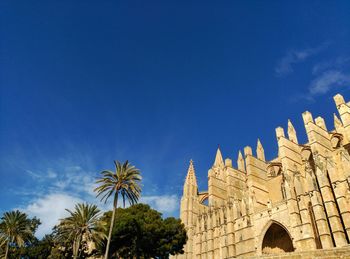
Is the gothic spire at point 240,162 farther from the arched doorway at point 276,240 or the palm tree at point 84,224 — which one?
the palm tree at point 84,224

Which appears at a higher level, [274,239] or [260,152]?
[260,152]

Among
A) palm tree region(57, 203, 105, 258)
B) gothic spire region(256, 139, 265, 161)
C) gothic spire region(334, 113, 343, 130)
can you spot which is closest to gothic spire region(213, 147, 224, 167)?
gothic spire region(256, 139, 265, 161)

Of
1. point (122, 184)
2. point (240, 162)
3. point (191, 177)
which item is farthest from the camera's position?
point (191, 177)

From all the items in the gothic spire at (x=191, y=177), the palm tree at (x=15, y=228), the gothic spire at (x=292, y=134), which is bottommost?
the palm tree at (x=15, y=228)

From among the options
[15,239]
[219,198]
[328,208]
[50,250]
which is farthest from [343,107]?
[15,239]

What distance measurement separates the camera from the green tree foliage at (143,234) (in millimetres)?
30969

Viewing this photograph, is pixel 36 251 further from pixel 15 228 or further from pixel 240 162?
pixel 240 162

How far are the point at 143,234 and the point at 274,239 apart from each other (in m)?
14.6

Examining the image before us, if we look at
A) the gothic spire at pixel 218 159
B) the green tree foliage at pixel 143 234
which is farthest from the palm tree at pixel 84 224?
the gothic spire at pixel 218 159

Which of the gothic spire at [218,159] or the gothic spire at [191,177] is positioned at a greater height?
the gothic spire at [218,159]

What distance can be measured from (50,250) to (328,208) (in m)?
32.6

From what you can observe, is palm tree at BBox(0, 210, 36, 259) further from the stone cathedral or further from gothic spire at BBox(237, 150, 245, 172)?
gothic spire at BBox(237, 150, 245, 172)

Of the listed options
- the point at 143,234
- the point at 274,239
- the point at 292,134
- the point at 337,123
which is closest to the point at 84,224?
the point at 143,234

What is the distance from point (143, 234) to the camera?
31469 mm
